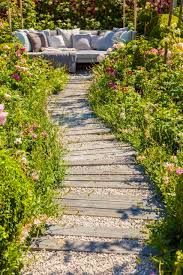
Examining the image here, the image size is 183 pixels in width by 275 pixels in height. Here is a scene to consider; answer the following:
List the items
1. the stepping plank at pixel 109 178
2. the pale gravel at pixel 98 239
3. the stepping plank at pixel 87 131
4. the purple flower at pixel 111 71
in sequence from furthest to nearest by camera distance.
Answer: the purple flower at pixel 111 71 → the stepping plank at pixel 87 131 → the stepping plank at pixel 109 178 → the pale gravel at pixel 98 239

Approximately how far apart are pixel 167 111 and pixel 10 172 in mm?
2778

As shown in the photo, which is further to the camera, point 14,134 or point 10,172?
point 14,134

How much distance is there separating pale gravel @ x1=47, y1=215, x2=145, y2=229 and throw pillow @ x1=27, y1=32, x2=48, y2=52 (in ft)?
24.9

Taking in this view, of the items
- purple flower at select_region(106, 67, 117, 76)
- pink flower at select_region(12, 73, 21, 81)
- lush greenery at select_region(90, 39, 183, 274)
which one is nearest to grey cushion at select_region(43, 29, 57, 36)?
lush greenery at select_region(90, 39, 183, 274)

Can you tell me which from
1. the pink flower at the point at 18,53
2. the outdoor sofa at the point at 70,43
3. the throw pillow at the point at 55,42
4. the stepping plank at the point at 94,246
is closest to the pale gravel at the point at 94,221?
the stepping plank at the point at 94,246

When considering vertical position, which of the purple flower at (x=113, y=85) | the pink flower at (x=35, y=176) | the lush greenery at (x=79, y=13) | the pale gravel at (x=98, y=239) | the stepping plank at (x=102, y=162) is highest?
the lush greenery at (x=79, y=13)

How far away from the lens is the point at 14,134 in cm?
457

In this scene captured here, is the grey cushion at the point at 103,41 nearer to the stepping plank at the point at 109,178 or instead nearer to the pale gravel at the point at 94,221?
the stepping plank at the point at 109,178

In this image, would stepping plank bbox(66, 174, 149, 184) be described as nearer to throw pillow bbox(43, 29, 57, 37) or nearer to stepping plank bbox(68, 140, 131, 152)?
stepping plank bbox(68, 140, 131, 152)

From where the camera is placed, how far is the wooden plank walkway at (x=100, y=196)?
3.23 m

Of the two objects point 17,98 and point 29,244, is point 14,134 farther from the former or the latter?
point 29,244

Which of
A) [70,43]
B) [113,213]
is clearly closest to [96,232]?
[113,213]

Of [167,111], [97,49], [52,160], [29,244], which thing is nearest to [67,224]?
[29,244]

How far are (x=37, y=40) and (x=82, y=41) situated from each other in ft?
3.88
